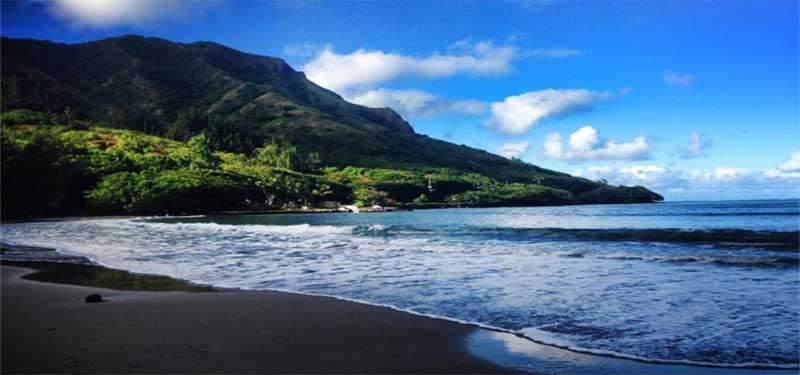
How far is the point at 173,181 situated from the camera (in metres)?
108

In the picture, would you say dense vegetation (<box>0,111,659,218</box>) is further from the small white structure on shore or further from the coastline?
the coastline

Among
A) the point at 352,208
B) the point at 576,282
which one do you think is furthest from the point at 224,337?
the point at 352,208

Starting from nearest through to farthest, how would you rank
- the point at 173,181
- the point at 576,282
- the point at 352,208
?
the point at 576,282 < the point at 173,181 < the point at 352,208

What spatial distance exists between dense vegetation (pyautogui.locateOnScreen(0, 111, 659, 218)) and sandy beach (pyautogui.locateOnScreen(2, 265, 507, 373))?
71.1m

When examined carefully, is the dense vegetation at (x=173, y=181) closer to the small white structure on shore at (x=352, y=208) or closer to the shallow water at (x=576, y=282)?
the small white structure on shore at (x=352, y=208)

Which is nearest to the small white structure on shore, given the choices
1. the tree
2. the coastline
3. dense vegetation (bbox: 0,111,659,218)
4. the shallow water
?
dense vegetation (bbox: 0,111,659,218)

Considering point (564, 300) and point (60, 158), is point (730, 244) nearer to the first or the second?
point (564, 300)

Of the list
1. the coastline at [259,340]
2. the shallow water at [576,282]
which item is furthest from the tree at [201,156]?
the coastline at [259,340]

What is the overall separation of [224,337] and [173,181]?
10929 centimetres

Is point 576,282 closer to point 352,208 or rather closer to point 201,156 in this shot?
point 352,208

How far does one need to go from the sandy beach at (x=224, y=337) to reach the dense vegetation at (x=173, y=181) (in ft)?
233

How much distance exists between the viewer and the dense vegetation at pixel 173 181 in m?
79.1

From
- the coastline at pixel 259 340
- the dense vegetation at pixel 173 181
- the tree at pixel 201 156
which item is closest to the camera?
the coastline at pixel 259 340

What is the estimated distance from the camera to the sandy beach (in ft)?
20.9
